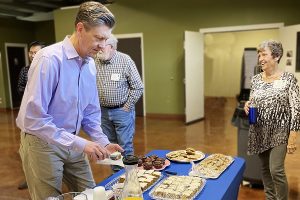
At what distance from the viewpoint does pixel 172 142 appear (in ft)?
16.5

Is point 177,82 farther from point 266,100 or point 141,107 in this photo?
point 266,100

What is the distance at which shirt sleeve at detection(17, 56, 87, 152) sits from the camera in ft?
4.39

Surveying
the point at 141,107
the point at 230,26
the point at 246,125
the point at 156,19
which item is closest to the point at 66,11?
the point at 156,19

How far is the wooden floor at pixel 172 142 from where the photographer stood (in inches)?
127

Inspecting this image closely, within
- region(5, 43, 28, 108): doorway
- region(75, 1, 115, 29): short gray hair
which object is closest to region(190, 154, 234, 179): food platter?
region(75, 1, 115, 29): short gray hair

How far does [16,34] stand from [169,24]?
555 centimetres

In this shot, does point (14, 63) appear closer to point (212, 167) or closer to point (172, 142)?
point (172, 142)

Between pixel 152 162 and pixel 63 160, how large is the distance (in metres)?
0.52

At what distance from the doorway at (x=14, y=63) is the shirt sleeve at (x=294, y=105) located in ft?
28.9

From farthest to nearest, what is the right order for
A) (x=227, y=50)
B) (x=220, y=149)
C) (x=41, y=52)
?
(x=227, y=50), (x=220, y=149), (x=41, y=52)

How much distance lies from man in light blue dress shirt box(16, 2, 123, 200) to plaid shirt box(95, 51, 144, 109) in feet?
3.49

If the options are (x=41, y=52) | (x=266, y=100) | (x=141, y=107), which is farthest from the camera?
(x=141, y=107)

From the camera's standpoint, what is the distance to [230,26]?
20.4 feet

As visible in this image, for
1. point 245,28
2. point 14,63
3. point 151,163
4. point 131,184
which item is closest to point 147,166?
point 151,163
